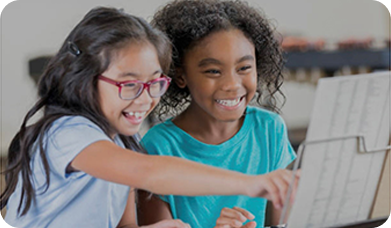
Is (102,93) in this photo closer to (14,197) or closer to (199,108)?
(14,197)

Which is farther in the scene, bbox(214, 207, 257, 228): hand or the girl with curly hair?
the girl with curly hair

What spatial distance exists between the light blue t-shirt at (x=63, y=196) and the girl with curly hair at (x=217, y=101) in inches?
10.7

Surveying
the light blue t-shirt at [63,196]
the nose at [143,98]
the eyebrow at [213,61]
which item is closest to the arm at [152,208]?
the light blue t-shirt at [63,196]

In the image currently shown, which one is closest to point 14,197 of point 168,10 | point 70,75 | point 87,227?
point 87,227

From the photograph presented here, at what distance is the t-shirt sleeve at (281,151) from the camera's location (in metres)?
1.56

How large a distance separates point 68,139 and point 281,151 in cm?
68

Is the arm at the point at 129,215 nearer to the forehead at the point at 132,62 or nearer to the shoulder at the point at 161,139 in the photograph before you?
the shoulder at the point at 161,139

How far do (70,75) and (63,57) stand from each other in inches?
1.6

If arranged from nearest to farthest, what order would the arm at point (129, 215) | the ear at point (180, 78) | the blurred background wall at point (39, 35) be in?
the arm at point (129, 215) → the ear at point (180, 78) → the blurred background wall at point (39, 35)

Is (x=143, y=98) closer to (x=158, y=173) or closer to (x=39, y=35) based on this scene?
(x=158, y=173)

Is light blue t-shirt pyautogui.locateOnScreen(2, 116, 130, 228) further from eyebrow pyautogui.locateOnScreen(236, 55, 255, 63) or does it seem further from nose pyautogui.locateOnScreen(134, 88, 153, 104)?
eyebrow pyautogui.locateOnScreen(236, 55, 255, 63)

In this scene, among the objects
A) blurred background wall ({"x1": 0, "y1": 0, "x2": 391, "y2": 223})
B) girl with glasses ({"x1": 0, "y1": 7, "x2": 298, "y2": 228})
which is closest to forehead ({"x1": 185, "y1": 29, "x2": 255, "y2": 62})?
girl with glasses ({"x1": 0, "y1": 7, "x2": 298, "y2": 228})

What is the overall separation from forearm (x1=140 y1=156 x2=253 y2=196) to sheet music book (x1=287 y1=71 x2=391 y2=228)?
0.09m

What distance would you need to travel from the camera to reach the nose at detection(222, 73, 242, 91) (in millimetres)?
1367
